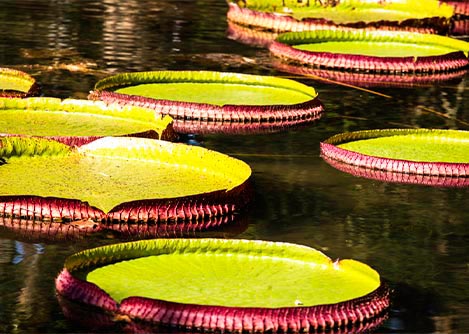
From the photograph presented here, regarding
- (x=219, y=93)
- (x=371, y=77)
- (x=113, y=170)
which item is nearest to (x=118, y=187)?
(x=113, y=170)

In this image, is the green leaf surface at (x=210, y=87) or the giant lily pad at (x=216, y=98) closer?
the giant lily pad at (x=216, y=98)

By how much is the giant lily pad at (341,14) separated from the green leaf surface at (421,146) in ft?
20.7

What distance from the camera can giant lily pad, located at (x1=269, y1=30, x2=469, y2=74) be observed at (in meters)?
14.0

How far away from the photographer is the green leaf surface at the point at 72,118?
982cm

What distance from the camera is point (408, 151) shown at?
9.85 m

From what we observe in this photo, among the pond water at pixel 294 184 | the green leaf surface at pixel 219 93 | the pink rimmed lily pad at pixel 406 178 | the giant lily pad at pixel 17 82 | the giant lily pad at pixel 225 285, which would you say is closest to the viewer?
the giant lily pad at pixel 225 285

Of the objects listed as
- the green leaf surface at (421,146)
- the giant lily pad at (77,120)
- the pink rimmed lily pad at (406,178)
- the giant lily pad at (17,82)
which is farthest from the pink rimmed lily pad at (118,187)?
the giant lily pad at (17,82)

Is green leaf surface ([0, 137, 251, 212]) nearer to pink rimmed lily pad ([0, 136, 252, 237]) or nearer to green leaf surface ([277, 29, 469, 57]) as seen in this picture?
pink rimmed lily pad ([0, 136, 252, 237])

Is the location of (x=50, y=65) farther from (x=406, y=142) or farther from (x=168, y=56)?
(x=406, y=142)

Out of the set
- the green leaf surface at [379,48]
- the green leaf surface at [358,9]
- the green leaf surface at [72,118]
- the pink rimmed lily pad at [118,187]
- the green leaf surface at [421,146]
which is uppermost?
the pink rimmed lily pad at [118,187]

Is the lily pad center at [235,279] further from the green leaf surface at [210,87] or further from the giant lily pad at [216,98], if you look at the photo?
the green leaf surface at [210,87]

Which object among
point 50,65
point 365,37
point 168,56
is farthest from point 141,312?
point 365,37

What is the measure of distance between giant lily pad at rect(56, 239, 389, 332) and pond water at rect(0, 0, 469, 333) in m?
0.20

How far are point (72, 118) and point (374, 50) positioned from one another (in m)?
5.73
